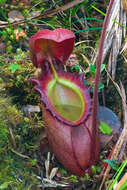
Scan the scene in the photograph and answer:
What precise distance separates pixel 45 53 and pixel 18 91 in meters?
0.43

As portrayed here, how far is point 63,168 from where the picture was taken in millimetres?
2025

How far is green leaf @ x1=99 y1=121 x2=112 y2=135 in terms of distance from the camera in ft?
7.07

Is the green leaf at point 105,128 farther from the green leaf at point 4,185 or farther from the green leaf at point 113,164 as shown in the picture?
the green leaf at point 4,185

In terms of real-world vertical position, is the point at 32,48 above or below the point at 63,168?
above

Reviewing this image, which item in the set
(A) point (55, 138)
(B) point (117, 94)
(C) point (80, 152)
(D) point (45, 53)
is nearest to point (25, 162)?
(A) point (55, 138)

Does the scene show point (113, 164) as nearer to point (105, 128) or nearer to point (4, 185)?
point (105, 128)

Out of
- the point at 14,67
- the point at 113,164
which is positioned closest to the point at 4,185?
the point at 113,164

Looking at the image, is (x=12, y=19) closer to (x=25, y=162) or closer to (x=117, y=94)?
(x=117, y=94)

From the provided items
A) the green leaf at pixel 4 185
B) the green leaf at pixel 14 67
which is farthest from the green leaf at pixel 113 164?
the green leaf at pixel 14 67

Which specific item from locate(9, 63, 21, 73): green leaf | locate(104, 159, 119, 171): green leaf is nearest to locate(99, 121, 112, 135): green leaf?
locate(104, 159, 119, 171): green leaf

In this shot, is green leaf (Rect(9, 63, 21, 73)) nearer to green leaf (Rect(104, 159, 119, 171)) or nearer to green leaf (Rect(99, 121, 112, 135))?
green leaf (Rect(99, 121, 112, 135))

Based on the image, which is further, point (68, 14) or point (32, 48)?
point (68, 14)

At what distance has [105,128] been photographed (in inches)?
85.6

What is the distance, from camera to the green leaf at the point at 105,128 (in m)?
2.15
